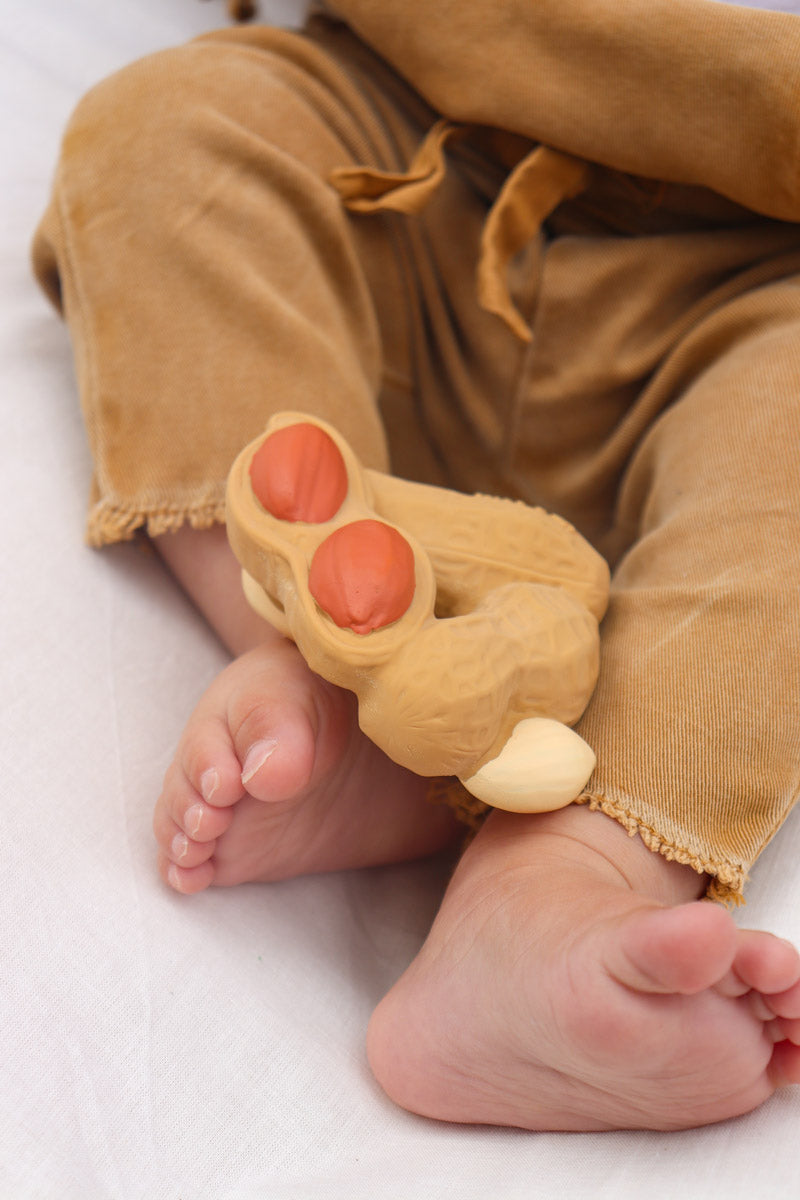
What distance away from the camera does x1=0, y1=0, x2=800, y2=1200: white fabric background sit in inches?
16.9

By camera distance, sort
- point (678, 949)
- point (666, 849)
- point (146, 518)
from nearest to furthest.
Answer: point (678, 949) < point (666, 849) < point (146, 518)

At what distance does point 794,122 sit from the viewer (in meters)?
0.62

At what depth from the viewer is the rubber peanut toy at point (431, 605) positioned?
1.43 feet

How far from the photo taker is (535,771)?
1.52 feet

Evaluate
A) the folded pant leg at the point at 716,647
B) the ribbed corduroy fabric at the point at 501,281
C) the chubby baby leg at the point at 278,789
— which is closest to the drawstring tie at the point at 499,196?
the ribbed corduroy fabric at the point at 501,281

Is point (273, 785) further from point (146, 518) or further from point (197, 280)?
point (197, 280)

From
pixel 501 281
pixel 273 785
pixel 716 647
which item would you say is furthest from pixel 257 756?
pixel 501 281

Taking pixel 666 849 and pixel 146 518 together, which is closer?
pixel 666 849

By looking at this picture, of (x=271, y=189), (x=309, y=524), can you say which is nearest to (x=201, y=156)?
(x=271, y=189)

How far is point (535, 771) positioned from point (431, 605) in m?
0.09

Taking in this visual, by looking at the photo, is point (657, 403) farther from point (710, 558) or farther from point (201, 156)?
point (201, 156)

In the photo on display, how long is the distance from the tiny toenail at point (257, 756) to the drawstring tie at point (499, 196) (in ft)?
1.18

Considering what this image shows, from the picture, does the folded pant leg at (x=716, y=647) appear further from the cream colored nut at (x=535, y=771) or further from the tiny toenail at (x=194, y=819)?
the tiny toenail at (x=194, y=819)

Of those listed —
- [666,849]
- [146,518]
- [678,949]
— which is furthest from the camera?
[146,518]
